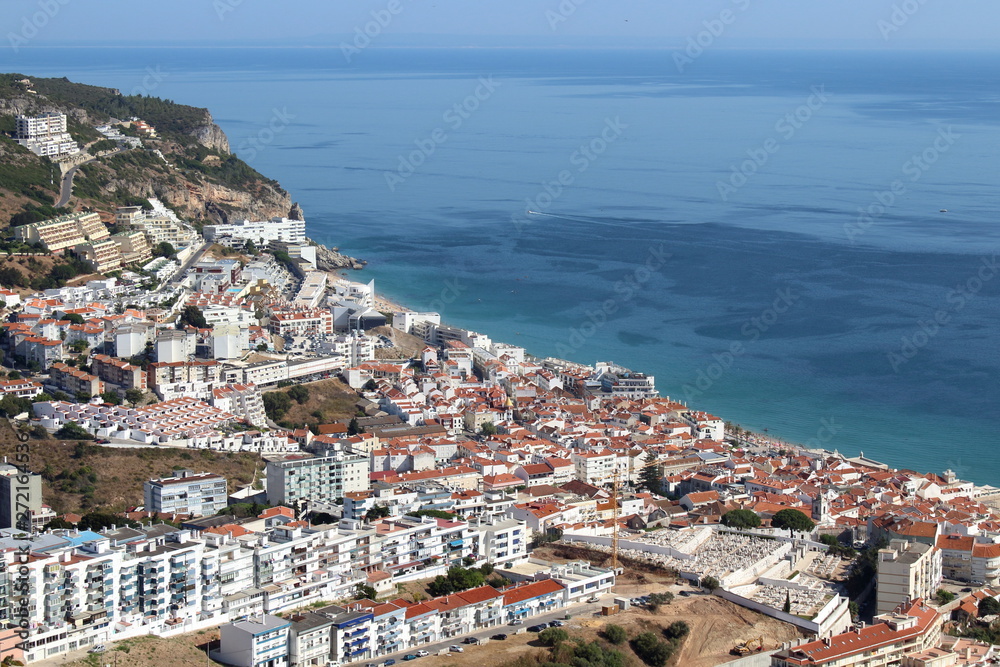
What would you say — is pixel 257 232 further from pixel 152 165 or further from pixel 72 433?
pixel 72 433

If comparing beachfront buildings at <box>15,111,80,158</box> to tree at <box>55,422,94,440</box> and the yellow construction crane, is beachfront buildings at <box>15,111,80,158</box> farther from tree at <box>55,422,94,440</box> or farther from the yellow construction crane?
the yellow construction crane

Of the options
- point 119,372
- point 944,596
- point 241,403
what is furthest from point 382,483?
point 944,596

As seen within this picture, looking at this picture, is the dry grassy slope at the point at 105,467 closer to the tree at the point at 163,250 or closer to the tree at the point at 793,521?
the tree at the point at 793,521

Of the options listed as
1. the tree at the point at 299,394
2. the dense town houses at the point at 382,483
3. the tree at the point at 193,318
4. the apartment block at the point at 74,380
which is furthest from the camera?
the tree at the point at 193,318

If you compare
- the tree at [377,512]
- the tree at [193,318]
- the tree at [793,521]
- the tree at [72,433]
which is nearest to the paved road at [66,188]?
the tree at [193,318]

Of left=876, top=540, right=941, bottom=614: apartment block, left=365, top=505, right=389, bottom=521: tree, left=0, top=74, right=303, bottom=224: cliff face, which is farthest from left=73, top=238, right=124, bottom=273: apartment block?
left=876, top=540, right=941, bottom=614: apartment block

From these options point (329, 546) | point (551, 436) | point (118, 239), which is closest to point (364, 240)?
point (118, 239)
